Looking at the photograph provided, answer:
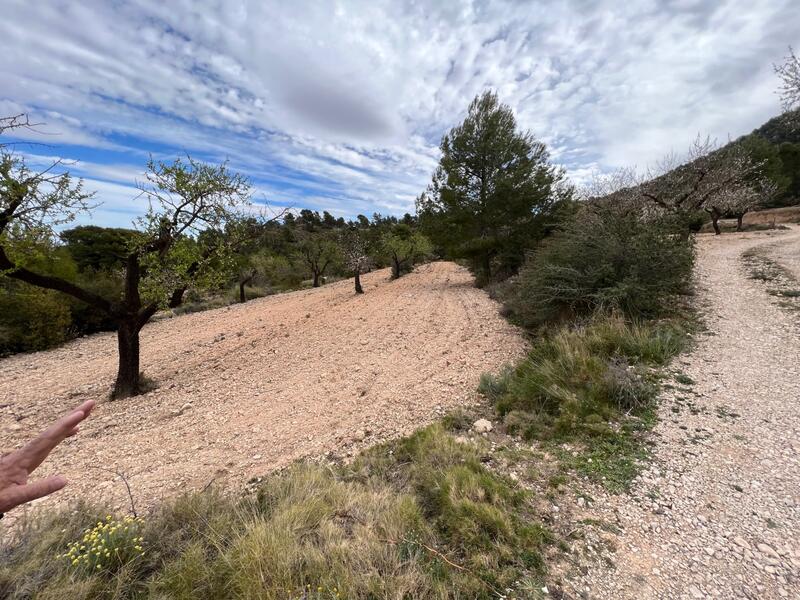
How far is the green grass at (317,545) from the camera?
1880mm

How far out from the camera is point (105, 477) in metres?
4.20

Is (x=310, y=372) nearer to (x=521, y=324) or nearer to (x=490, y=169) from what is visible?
(x=521, y=324)

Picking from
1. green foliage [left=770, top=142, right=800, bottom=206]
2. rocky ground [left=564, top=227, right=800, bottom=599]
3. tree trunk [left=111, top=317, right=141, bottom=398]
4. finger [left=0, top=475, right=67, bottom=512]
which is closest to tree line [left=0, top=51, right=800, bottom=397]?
tree trunk [left=111, top=317, right=141, bottom=398]

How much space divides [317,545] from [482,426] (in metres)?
2.51

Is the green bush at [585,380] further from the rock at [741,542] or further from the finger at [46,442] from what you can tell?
the finger at [46,442]

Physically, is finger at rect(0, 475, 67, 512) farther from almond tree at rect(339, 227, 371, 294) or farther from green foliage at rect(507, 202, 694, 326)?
almond tree at rect(339, 227, 371, 294)

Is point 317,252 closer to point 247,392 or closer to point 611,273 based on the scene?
point 247,392

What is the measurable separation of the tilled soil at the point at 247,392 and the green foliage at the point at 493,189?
15.3 feet

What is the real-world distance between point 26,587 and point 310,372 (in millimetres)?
5526

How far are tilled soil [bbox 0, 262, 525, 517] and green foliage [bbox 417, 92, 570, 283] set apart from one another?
467 cm

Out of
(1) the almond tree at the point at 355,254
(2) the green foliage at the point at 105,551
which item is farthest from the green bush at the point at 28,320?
(2) the green foliage at the point at 105,551

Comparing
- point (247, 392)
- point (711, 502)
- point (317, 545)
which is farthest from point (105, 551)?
point (247, 392)

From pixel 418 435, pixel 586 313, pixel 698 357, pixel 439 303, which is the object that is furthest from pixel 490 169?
pixel 418 435

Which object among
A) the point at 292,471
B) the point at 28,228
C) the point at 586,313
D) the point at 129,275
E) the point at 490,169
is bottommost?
the point at 292,471
